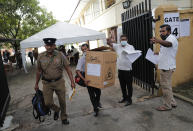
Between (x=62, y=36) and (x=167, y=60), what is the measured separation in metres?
6.15

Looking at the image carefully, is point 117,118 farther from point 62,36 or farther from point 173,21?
point 62,36

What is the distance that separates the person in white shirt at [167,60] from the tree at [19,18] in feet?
37.3

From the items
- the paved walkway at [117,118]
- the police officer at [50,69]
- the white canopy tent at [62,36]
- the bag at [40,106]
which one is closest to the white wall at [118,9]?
the white canopy tent at [62,36]

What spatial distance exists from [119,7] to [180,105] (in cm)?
732

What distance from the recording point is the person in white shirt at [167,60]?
3.18 meters

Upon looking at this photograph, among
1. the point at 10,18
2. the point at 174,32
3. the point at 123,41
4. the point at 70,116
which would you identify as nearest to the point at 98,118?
the point at 70,116

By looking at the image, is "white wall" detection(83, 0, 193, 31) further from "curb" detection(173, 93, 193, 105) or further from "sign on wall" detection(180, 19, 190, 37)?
"curb" detection(173, 93, 193, 105)

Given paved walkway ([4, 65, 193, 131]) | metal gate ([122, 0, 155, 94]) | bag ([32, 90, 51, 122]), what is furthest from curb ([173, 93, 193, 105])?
bag ([32, 90, 51, 122])

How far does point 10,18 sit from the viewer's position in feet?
41.9

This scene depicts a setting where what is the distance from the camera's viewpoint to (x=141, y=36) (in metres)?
4.48

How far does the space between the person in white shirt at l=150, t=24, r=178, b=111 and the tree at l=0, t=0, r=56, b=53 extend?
11.4m

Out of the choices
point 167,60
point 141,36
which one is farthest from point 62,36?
point 167,60

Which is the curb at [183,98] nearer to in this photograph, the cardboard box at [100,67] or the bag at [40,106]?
the cardboard box at [100,67]

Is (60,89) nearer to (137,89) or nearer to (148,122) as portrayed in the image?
(148,122)
